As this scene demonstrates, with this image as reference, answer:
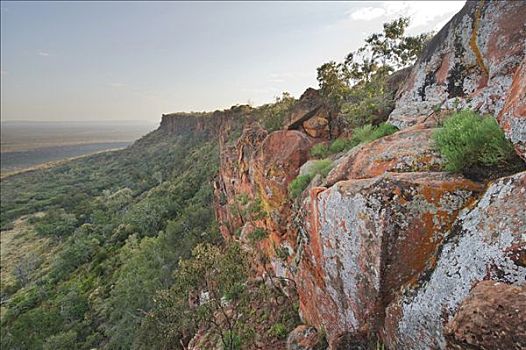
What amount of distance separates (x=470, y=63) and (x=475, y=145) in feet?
22.5

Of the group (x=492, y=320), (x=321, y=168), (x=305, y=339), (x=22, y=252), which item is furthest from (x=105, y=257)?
(x=492, y=320)

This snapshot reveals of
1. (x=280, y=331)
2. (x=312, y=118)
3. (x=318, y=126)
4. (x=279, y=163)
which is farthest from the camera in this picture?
(x=312, y=118)

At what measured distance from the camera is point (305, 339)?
29.7ft

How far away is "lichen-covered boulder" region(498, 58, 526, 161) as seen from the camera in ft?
15.1

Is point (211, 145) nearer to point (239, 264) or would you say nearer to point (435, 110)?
point (239, 264)

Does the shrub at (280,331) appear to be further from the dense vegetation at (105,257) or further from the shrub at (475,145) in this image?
the dense vegetation at (105,257)

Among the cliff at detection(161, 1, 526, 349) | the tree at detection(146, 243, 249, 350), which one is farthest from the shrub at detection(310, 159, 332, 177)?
the tree at detection(146, 243, 249, 350)

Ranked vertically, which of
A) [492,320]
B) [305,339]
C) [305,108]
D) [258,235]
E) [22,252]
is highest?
[305,108]

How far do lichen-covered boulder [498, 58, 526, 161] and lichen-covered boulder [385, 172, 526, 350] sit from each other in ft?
2.14

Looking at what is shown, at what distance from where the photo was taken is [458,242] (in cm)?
461

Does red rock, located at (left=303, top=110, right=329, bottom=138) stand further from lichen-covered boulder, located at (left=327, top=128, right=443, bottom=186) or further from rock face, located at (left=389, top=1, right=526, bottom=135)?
lichen-covered boulder, located at (left=327, top=128, right=443, bottom=186)

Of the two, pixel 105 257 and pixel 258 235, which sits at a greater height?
pixel 258 235

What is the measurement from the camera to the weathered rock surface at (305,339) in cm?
852

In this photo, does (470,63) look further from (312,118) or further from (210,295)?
(210,295)
